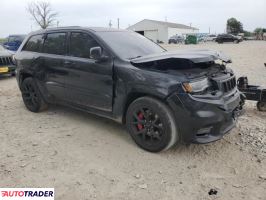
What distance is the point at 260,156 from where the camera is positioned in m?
4.19

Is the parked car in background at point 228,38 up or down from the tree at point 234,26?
down

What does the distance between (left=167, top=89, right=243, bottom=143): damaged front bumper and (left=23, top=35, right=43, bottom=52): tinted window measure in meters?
3.33

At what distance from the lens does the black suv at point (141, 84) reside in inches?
152

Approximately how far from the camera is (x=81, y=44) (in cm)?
514

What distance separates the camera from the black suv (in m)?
3.87

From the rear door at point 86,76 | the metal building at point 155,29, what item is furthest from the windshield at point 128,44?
the metal building at point 155,29

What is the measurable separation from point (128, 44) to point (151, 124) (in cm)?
155

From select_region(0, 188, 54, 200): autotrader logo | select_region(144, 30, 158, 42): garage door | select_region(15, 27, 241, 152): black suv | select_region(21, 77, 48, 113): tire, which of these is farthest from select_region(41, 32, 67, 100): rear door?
select_region(144, 30, 158, 42): garage door

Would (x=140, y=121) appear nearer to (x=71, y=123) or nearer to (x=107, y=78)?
(x=107, y=78)

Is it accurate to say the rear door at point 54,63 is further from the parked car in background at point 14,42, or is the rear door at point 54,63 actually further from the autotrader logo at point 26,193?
the parked car in background at point 14,42

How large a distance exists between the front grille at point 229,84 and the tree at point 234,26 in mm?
75057

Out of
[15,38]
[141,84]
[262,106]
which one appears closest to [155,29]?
[15,38]

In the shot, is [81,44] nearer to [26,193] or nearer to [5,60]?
[26,193]

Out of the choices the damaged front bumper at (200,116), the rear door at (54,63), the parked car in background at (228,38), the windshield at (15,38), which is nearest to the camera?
the damaged front bumper at (200,116)
